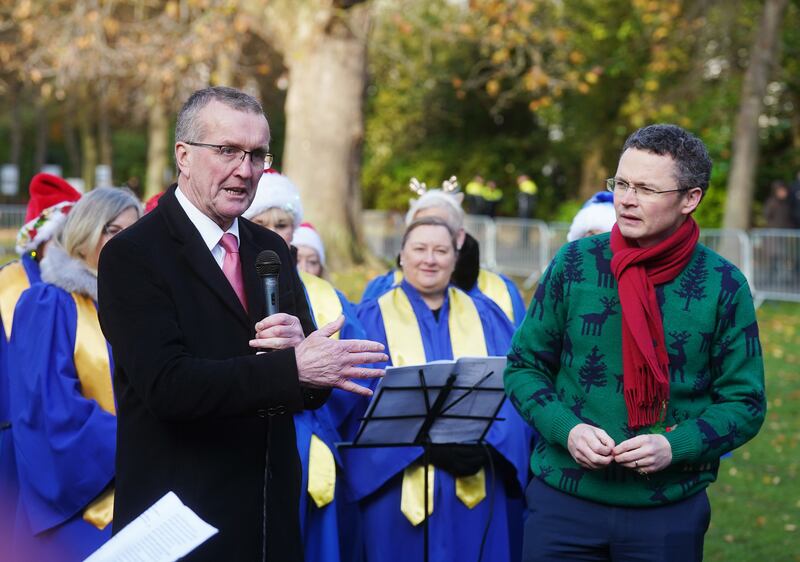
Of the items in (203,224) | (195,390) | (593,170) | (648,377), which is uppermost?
(203,224)

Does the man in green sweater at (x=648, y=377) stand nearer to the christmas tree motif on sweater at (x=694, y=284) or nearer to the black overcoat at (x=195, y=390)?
the christmas tree motif on sweater at (x=694, y=284)

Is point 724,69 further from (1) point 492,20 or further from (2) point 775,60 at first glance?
(1) point 492,20

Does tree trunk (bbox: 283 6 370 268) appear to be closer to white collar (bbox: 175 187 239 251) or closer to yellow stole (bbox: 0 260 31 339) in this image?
yellow stole (bbox: 0 260 31 339)

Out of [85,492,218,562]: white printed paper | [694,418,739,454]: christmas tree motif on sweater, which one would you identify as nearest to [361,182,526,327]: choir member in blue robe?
[694,418,739,454]: christmas tree motif on sweater

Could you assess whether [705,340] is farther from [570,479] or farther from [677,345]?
[570,479]

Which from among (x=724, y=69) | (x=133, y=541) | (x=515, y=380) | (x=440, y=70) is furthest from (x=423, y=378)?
(x=440, y=70)

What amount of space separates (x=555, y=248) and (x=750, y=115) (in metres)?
5.15

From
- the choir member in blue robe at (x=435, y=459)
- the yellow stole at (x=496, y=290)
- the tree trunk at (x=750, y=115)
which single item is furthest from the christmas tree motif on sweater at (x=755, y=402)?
the tree trunk at (x=750, y=115)

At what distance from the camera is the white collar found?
3111mm

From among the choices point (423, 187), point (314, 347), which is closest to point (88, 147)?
point (423, 187)

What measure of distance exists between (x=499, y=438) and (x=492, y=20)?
12644 millimetres

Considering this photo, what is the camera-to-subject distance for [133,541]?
108 inches

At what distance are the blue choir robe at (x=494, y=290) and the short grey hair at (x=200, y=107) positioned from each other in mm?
3132

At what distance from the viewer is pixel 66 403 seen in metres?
4.79
